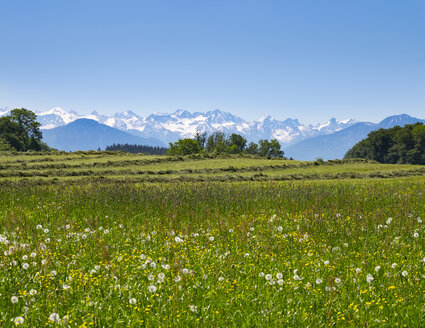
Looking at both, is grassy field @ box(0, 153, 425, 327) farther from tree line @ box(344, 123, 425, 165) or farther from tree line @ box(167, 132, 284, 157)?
tree line @ box(167, 132, 284, 157)

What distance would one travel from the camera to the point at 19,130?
350 ft

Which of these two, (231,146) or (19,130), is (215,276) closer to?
(19,130)

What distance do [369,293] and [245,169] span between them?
32077 mm

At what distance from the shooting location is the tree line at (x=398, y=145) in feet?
339

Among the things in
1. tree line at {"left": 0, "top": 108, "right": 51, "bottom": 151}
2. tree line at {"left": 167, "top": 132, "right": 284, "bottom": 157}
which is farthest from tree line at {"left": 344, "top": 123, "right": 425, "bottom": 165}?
tree line at {"left": 0, "top": 108, "right": 51, "bottom": 151}

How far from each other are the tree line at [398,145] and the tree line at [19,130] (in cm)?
10959

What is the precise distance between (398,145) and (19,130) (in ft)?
384

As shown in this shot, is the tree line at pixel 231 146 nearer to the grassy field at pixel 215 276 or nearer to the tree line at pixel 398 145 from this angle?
the tree line at pixel 398 145

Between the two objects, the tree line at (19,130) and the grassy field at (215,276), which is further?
the tree line at (19,130)

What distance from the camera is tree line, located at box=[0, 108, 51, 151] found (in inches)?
3954

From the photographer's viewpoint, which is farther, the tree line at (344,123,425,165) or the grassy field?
the tree line at (344,123,425,165)

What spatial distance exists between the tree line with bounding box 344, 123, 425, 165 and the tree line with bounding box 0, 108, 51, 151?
10959cm

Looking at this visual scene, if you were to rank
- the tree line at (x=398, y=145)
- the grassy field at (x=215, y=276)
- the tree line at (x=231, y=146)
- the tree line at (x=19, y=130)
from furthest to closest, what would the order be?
the tree line at (x=231, y=146) → the tree line at (x=398, y=145) → the tree line at (x=19, y=130) → the grassy field at (x=215, y=276)

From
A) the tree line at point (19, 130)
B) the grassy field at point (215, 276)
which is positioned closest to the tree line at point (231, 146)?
the tree line at point (19, 130)
